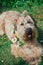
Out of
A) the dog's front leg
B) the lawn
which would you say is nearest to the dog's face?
the dog's front leg

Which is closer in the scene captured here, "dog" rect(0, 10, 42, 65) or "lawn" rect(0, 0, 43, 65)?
"dog" rect(0, 10, 42, 65)

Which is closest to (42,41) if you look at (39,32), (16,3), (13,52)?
(39,32)

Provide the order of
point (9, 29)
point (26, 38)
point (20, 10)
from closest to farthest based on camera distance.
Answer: point (26, 38)
point (9, 29)
point (20, 10)

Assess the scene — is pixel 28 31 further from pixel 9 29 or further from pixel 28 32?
pixel 9 29

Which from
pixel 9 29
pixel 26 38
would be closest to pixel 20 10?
pixel 9 29

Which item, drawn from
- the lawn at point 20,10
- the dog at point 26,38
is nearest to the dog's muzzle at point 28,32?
the dog at point 26,38

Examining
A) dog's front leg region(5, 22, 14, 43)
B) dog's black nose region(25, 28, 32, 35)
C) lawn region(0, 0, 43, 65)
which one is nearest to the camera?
dog's black nose region(25, 28, 32, 35)

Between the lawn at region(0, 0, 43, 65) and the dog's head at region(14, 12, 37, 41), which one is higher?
the dog's head at region(14, 12, 37, 41)

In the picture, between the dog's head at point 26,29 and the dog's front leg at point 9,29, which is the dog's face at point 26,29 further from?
the dog's front leg at point 9,29

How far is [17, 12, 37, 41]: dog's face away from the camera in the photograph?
5.85 metres

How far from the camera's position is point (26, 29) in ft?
19.2

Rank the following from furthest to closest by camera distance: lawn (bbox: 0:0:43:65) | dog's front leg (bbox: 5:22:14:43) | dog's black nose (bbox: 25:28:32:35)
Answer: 1. dog's front leg (bbox: 5:22:14:43)
2. lawn (bbox: 0:0:43:65)
3. dog's black nose (bbox: 25:28:32:35)

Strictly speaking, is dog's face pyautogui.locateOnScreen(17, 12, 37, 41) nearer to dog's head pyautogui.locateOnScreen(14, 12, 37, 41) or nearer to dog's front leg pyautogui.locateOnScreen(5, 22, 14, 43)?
dog's head pyautogui.locateOnScreen(14, 12, 37, 41)

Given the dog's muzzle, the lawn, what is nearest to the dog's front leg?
the lawn
